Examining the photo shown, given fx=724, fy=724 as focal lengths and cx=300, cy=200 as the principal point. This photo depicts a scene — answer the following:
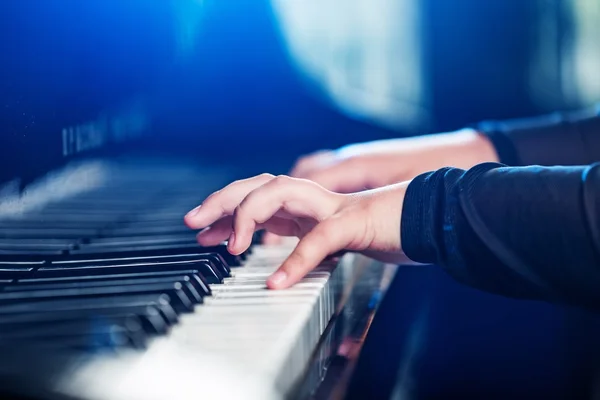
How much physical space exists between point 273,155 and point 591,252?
1.31m

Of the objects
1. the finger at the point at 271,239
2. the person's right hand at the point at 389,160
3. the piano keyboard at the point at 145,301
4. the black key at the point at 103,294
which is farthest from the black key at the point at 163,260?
the person's right hand at the point at 389,160

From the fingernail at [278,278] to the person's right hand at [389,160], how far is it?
Answer: 454 mm

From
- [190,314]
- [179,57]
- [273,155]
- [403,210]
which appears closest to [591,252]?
[403,210]

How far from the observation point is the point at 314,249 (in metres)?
0.90

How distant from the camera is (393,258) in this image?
110 cm

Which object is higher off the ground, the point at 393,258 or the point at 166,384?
the point at 166,384

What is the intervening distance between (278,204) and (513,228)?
0.99ft

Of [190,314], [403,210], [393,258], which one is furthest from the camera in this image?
[393,258]

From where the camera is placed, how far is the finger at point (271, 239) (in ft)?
3.90

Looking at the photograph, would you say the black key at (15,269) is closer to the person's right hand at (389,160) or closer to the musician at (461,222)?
the musician at (461,222)

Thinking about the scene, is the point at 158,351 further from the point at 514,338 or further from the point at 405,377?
the point at 514,338

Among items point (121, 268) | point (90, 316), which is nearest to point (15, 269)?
point (121, 268)

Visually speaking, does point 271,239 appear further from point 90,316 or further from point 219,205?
point 90,316

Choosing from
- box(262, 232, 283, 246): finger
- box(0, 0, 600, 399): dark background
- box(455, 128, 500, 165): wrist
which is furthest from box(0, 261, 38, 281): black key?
box(455, 128, 500, 165): wrist
